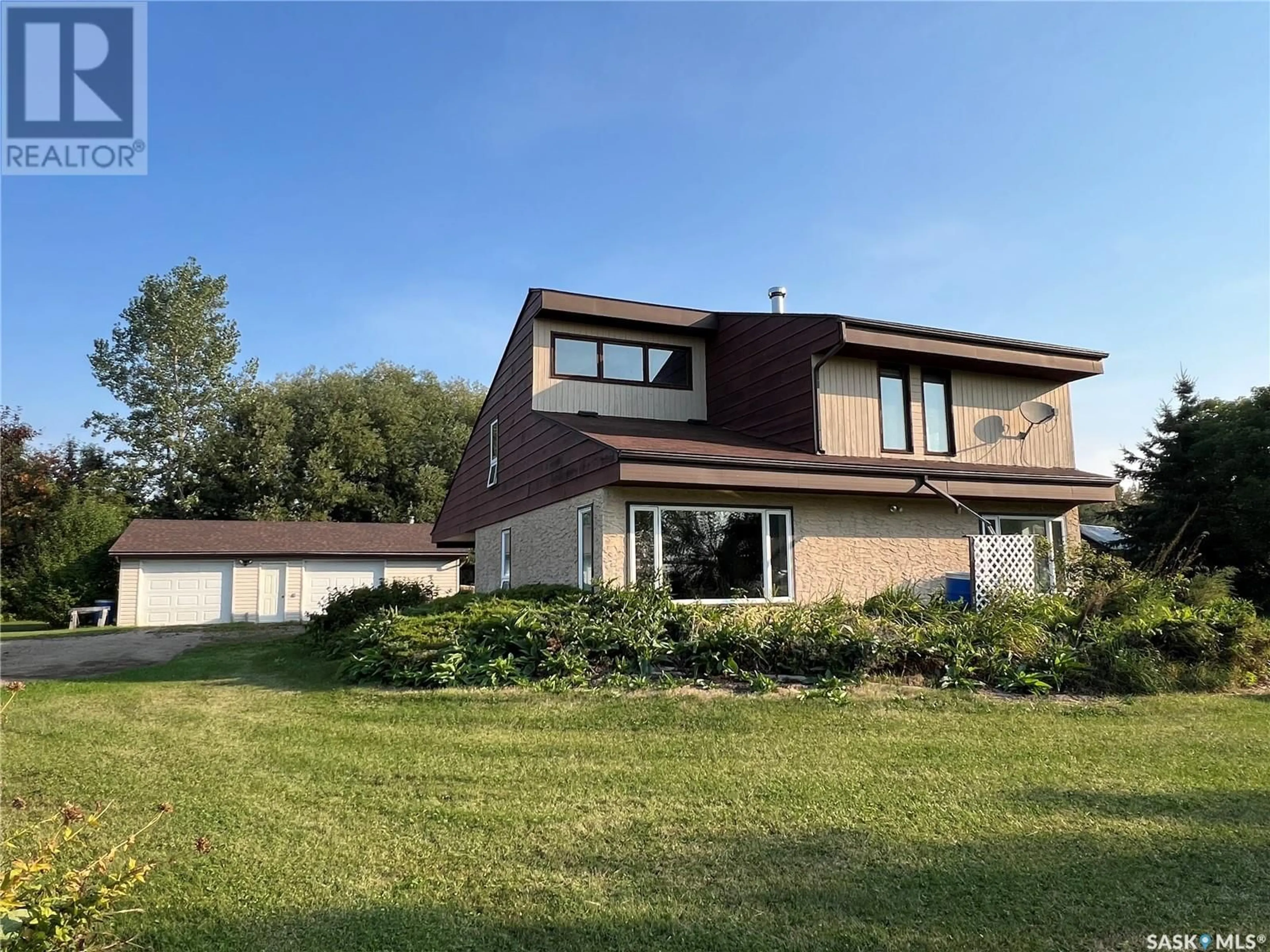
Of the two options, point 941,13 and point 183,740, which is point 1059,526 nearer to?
point 941,13

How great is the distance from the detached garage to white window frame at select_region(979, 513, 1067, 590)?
17.7 metres

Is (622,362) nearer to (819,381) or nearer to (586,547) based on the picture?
(819,381)

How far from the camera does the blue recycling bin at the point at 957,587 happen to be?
40.4 ft

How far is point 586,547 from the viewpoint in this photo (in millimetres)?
11977

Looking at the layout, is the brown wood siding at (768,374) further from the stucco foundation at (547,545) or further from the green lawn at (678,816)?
the green lawn at (678,816)

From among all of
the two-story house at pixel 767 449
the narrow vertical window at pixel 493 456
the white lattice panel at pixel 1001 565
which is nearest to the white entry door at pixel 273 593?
the narrow vertical window at pixel 493 456

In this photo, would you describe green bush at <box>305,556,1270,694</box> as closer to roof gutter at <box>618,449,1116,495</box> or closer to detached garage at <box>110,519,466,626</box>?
roof gutter at <box>618,449,1116,495</box>

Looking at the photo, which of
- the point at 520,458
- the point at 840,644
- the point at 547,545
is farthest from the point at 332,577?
the point at 840,644

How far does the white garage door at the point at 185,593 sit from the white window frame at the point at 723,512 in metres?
19.5

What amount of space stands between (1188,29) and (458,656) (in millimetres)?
11155

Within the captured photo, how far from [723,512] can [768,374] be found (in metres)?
3.50

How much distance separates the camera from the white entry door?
2552 cm

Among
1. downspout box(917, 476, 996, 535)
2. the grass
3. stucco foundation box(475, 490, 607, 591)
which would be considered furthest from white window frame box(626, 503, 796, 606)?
the grass

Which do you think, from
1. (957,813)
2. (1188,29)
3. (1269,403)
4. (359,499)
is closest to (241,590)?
(359,499)
